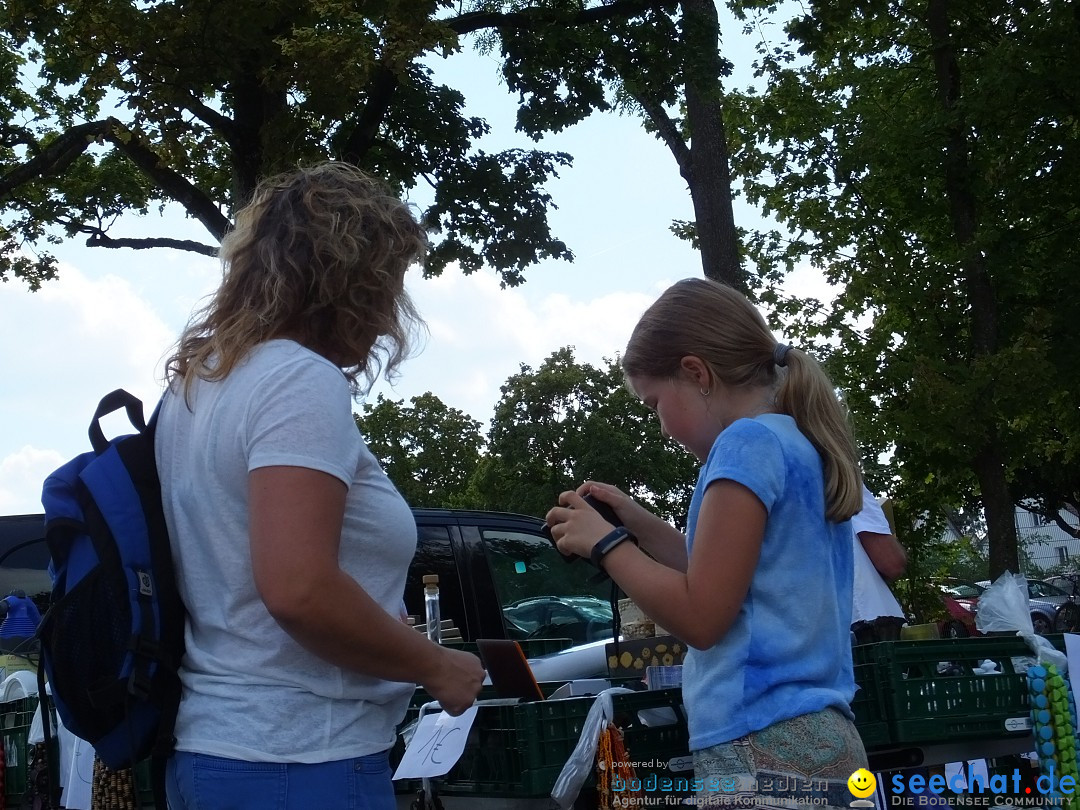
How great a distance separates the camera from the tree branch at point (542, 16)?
11.6 meters

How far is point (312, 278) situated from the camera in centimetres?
188

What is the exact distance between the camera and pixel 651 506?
1432 inches

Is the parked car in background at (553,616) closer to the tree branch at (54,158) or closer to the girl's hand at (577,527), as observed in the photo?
the girl's hand at (577,527)

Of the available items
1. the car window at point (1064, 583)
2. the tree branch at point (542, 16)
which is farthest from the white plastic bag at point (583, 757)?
the car window at point (1064, 583)

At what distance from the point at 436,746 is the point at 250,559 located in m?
0.86

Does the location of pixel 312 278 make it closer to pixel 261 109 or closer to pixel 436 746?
pixel 436 746

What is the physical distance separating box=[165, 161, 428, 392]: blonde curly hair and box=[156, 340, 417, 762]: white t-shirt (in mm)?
69

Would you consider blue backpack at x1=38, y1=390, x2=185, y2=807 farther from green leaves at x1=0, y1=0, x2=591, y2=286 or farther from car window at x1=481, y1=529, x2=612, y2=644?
green leaves at x1=0, y1=0, x2=591, y2=286

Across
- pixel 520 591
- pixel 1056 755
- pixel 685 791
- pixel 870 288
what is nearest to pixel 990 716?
pixel 1056 755

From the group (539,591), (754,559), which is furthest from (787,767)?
(539,591)

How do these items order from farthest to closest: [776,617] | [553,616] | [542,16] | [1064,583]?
1. [1064,583]
2. [542,16]
3. [553,616]
4. [776,617]

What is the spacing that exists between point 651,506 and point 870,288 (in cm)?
2163

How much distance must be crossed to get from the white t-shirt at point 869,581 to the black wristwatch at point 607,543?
7.54 ft

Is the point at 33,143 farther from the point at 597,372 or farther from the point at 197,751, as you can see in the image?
the point at 597,372
